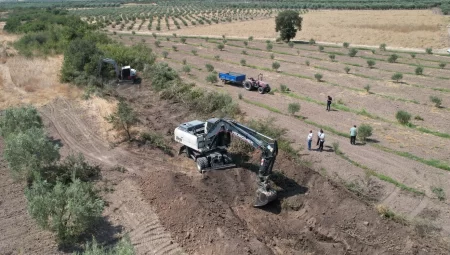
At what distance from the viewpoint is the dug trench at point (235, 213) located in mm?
14625

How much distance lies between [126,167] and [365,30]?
72127mm

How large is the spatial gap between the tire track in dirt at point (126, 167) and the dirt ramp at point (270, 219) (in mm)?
486

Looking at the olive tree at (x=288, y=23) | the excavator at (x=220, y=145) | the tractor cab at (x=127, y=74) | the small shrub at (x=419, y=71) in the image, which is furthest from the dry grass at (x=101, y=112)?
the olive tree at (x=288, y=23)

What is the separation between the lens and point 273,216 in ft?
54.4

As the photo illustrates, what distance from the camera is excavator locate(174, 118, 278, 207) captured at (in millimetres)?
16594

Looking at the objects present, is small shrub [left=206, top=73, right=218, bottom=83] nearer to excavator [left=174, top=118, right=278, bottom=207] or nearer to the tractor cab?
the tractor cab

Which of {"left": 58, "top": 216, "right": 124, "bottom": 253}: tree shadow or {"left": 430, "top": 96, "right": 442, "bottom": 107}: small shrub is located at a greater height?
{"left": 430, "top": 96, "right": 442, "bottom": 107}: small shrub

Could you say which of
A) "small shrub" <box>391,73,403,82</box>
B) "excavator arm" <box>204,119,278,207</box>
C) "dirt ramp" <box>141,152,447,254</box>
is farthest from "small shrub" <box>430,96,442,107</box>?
"excavator arm" <box>204,119,278,207</box>

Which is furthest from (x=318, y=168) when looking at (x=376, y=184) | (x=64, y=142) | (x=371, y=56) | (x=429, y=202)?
(x=371, y=56)

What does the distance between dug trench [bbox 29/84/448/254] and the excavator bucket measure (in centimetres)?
35

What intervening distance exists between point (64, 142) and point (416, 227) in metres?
18.5

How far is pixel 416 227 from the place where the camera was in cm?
1537

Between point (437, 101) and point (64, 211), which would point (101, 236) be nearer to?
point (64, 211)

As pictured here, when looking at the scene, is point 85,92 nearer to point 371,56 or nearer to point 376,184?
point 376,184
